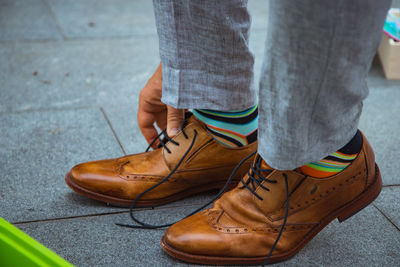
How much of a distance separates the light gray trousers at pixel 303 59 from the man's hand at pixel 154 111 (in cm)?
21

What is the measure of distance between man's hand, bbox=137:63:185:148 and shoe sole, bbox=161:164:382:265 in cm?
32

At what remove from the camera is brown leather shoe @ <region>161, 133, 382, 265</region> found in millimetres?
883

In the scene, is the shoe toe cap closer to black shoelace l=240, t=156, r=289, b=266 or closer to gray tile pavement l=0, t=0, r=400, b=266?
gray tile pavement l=0, t=0, r=400, b=266

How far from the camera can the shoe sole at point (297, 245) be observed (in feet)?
2.92

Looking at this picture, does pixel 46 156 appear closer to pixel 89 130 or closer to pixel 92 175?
pixel 89 130

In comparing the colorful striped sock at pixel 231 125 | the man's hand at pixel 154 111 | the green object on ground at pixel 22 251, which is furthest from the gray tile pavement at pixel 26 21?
the green object on ground at pixel 22 251

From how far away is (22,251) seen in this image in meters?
0.75

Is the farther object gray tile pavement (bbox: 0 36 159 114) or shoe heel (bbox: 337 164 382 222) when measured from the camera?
gray tile pavement (bbox: 0 36 159 114)

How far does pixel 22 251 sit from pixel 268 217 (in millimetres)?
488

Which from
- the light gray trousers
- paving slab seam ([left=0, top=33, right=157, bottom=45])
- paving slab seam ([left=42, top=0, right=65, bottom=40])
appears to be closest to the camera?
the light gray trousers

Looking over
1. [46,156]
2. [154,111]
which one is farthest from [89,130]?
[154,111]

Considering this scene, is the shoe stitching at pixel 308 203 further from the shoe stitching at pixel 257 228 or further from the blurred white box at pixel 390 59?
the blurred white box at pixel 390 59

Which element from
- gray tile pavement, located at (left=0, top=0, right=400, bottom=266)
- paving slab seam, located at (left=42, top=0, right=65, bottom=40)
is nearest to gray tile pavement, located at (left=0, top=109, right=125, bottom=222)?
gray tile pavement, located at (left=0, top=0, right=400, bottom=266)

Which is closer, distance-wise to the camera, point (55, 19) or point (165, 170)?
point (165, 170)
